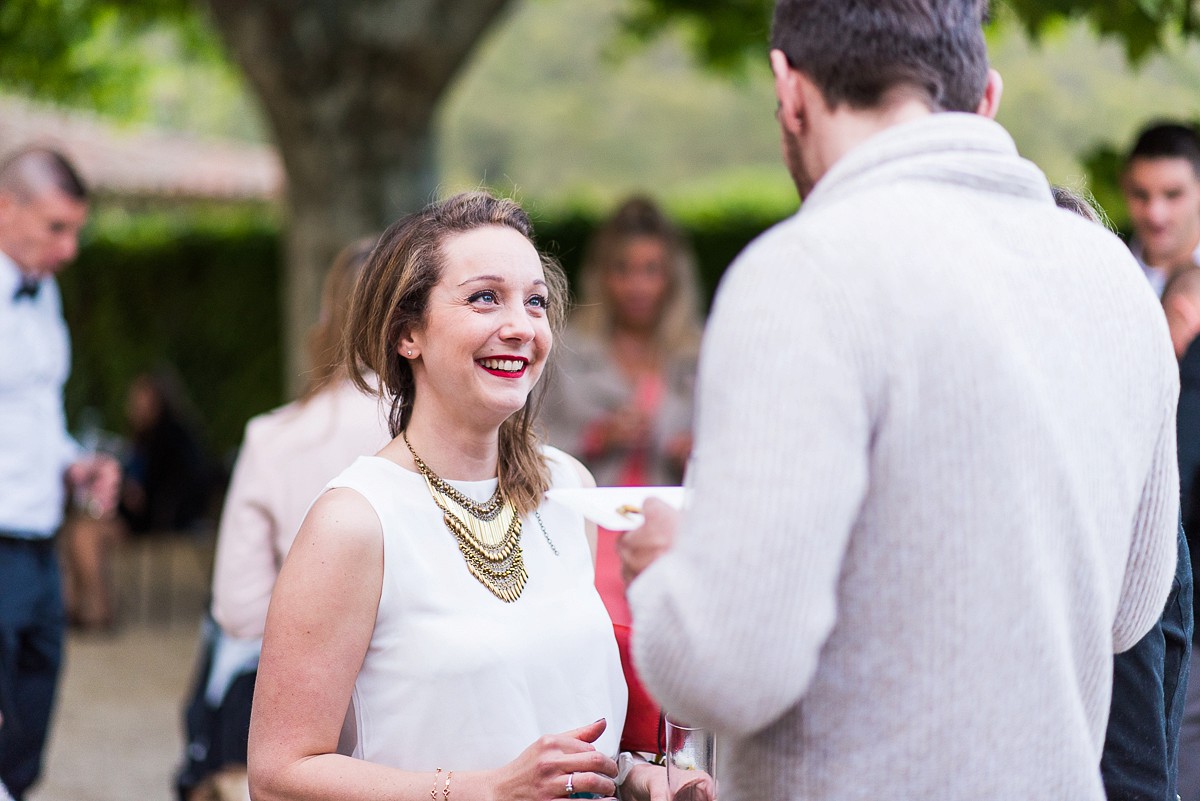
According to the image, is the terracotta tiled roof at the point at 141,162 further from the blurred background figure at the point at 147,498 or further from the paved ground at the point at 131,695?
the paved ground at the point at 131,695

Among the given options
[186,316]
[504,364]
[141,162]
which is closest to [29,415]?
[504,364]

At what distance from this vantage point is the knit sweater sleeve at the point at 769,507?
1.36 m

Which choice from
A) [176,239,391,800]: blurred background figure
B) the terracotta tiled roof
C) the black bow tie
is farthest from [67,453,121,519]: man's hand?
the terracotta tiled roof

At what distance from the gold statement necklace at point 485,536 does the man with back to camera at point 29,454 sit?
7.45ft

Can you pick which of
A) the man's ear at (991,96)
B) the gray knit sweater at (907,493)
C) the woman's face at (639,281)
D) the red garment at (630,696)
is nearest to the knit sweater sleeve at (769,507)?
the gray knit sweater at (907,493)

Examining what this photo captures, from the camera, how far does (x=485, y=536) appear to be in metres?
2.24

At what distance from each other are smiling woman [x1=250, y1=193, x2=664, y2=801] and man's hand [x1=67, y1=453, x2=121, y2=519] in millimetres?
2152

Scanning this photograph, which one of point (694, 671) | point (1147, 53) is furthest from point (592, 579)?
point (1147, 53)

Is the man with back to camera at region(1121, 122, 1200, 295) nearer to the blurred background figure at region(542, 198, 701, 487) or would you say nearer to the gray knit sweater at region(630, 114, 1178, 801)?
the blurred background figure at region(542, 198, 701, 487)

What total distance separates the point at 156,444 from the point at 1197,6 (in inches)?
272

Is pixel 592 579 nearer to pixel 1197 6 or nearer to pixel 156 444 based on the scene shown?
pixel 1197 6

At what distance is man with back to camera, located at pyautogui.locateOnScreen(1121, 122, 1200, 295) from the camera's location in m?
4.05

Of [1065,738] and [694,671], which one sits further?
[1065,738]

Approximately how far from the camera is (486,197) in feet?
7.96
